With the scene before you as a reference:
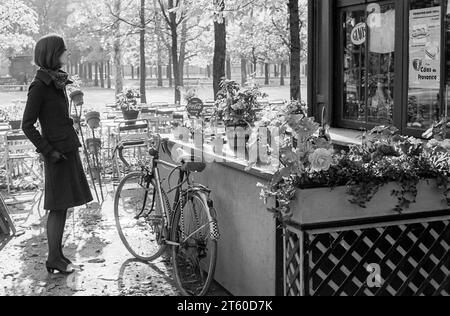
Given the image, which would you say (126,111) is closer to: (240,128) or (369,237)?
(240,128)

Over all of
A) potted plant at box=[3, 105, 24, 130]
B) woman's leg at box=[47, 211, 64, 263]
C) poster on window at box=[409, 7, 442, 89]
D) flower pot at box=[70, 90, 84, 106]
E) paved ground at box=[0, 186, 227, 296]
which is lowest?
paved ground at box=[0, 186, 227, 296]

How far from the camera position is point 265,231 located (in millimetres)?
4234

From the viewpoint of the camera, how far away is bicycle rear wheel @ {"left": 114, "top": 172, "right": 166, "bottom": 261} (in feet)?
18.8

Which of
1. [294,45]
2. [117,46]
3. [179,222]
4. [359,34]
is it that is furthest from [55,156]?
[117,46]

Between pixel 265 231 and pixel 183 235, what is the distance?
42.7 inches

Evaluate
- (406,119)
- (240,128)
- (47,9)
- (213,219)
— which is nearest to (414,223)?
(213,219)

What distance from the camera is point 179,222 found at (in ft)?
17.1

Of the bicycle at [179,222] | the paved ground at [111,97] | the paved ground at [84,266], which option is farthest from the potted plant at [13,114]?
the paved ground at [111,97]

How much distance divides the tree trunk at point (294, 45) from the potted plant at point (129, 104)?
4651 mm

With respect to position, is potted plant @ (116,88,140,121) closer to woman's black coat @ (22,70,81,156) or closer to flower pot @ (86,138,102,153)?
flower pot @ (86,138,102,153)

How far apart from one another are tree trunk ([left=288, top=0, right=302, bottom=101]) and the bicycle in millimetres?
2988

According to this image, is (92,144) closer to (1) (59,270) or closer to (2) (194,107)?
(2) (194,107)

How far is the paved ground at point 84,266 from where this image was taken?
5250 mm

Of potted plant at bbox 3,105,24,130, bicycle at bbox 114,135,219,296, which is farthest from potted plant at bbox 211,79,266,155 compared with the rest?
potted plant at bbox 3,105,24,130
